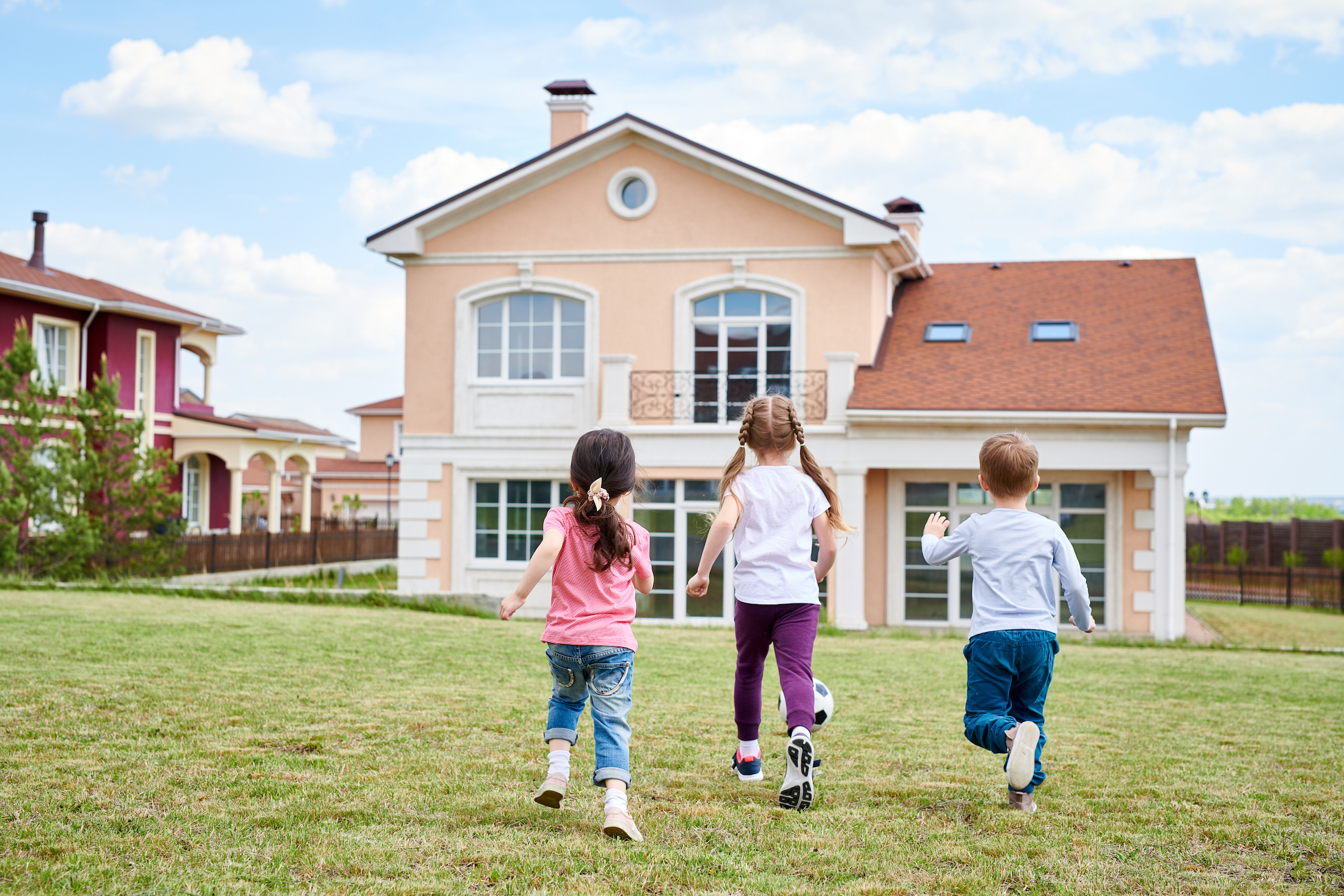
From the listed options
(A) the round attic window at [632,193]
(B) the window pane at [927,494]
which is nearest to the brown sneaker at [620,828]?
(B) the window pane at [927,494]

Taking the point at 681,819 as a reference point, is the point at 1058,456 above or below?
above

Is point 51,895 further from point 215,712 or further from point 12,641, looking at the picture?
point 12,641

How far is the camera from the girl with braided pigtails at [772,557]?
4.91m

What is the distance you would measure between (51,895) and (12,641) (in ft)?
21.5

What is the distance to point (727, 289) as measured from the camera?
18156 millimetres

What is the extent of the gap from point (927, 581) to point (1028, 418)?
2.91 metres

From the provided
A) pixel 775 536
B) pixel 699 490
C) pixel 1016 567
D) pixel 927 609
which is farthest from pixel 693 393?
pixel 1016 567

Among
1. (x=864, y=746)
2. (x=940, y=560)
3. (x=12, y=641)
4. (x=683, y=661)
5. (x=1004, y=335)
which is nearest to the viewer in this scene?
(x=940, y=560)

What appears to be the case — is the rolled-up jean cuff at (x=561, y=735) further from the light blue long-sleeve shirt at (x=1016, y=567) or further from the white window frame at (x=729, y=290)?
the white window frame at (x=729, y=290)

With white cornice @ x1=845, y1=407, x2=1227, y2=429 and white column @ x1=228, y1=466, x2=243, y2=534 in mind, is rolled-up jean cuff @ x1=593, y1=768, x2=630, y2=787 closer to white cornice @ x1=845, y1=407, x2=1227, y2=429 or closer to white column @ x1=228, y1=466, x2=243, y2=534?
white cornice @ x1=845, y1=407, x2=1227, y2=429

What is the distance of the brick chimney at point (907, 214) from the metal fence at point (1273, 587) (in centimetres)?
1151

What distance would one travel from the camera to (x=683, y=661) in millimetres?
10250

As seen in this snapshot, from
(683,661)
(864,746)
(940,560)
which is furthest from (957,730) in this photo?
(683,661)

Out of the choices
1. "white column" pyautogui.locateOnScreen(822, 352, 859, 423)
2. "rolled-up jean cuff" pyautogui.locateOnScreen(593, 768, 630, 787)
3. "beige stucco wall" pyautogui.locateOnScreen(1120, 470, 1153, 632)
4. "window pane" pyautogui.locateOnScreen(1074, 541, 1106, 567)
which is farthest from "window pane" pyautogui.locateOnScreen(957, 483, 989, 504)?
"rolled-up jean cuff" pyautogui.locateOnScreen(593, 768, 630, 787)
